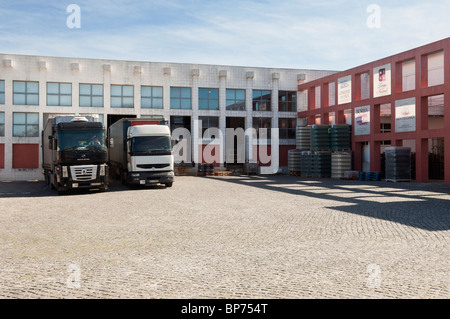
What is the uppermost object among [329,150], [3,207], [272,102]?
[272,102]

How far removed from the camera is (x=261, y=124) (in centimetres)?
4184

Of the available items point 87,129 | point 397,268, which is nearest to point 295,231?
point 397,268

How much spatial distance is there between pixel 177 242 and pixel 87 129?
13.3m

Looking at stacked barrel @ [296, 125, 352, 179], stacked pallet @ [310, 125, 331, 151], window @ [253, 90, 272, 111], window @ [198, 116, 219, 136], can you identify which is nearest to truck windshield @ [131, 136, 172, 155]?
stacked barrel @ [296, 125, 352, 179]

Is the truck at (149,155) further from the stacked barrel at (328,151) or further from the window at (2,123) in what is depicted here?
the window at (2,123)

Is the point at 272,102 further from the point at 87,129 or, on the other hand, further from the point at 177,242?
the point at 177,242

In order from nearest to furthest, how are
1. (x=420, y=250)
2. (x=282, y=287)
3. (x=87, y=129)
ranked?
1. (x=282, y=287)
2. (x=420, y=250)
3. (x=87, y=129)

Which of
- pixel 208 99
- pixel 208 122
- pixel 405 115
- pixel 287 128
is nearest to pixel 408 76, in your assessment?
pixel 405 115

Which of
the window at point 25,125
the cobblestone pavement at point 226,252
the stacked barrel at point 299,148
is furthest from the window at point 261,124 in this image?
the cobblestone pavement at point 226,252

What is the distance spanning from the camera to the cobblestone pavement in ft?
18.2

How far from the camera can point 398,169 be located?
27828 millimetres

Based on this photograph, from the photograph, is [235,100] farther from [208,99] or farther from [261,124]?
[261,124]

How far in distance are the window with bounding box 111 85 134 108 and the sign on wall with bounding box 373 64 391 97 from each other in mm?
19134

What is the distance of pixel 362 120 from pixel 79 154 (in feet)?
67.0
